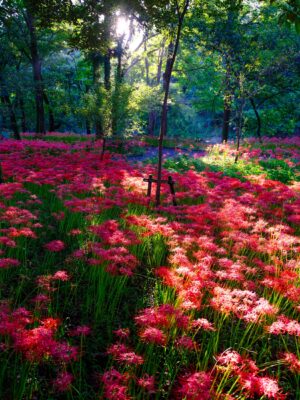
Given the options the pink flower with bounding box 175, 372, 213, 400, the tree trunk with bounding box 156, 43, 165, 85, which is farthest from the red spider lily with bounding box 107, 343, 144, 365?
the tree trunk with bounding box 156, 43, 165, 85

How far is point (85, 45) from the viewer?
9.59 metres

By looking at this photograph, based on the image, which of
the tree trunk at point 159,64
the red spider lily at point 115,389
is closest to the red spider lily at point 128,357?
the red spider lily at point 115,389

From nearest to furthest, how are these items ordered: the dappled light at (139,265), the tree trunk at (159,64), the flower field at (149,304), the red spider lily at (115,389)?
the red spider lily at (115,389), the flower field at (149,304), the dappled light at (139,265), the tree trunk at (159,64)

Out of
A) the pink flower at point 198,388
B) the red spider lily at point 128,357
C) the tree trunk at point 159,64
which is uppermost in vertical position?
the tree trunk at point 159,64

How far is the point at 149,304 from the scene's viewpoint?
4.59 meters

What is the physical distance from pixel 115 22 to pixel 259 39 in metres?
16.3

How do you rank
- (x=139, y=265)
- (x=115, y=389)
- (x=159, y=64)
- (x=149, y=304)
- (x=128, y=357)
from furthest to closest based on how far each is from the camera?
1. (x=159, y=64)
2. (x=139, y=265)
3. (x=149, y=304)
4. (x=128, y=357)
5. (x=115, y=389)

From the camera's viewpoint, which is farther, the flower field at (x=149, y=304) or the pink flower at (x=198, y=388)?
the flower field at (x=149, y=304)

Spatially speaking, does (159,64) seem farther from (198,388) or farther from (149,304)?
(198,388)

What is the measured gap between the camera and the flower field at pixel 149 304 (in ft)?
9.87

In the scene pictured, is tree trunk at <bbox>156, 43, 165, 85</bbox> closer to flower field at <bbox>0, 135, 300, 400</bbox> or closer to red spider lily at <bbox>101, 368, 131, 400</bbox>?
flower field at <bbox>0, 135, 300, 400</bbox>

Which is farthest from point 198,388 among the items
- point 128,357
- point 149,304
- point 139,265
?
point 139,265

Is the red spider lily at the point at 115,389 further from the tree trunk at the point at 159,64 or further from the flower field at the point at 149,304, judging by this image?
the tree trunk at the point at 159,64

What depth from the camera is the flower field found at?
3.01 metres
